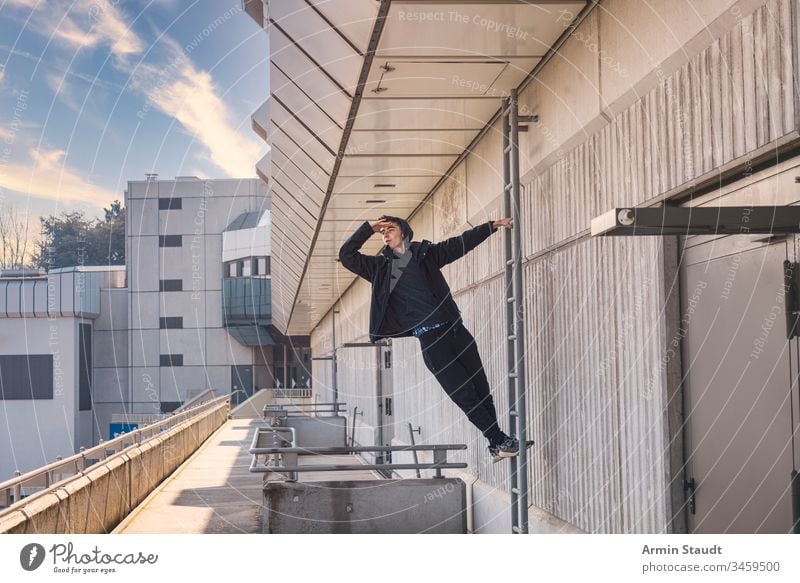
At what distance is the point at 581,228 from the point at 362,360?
67.9ft

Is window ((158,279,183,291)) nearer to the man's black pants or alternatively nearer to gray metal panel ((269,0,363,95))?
gray metal panel ((269,0,363,95))

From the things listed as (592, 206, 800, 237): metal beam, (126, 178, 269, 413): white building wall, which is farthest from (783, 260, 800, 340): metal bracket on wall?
(126, 178, 269, 413): white building wall

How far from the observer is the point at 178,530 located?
1174cm

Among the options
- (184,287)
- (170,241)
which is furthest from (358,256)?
(184,287)

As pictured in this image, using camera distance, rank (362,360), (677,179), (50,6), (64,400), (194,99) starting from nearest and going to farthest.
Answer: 1. (677,179)
2. (194,99)
3. (50,6)
4. (362,360)
5. (64,400)

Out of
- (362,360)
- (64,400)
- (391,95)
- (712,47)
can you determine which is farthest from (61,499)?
(64,400)

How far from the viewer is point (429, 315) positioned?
27.3 feet

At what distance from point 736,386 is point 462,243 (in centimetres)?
264

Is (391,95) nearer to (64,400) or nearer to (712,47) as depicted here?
(712,47)

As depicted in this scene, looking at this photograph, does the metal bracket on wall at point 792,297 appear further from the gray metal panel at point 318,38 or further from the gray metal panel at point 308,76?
the gray metal panel at point 308,76

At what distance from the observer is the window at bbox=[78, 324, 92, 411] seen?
2254 inches

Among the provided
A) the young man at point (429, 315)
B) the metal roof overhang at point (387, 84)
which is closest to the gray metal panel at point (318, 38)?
the metal roof overhang at point (387, 84)

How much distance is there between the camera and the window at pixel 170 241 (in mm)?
57750

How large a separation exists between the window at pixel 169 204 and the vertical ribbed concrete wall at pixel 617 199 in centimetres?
4831
